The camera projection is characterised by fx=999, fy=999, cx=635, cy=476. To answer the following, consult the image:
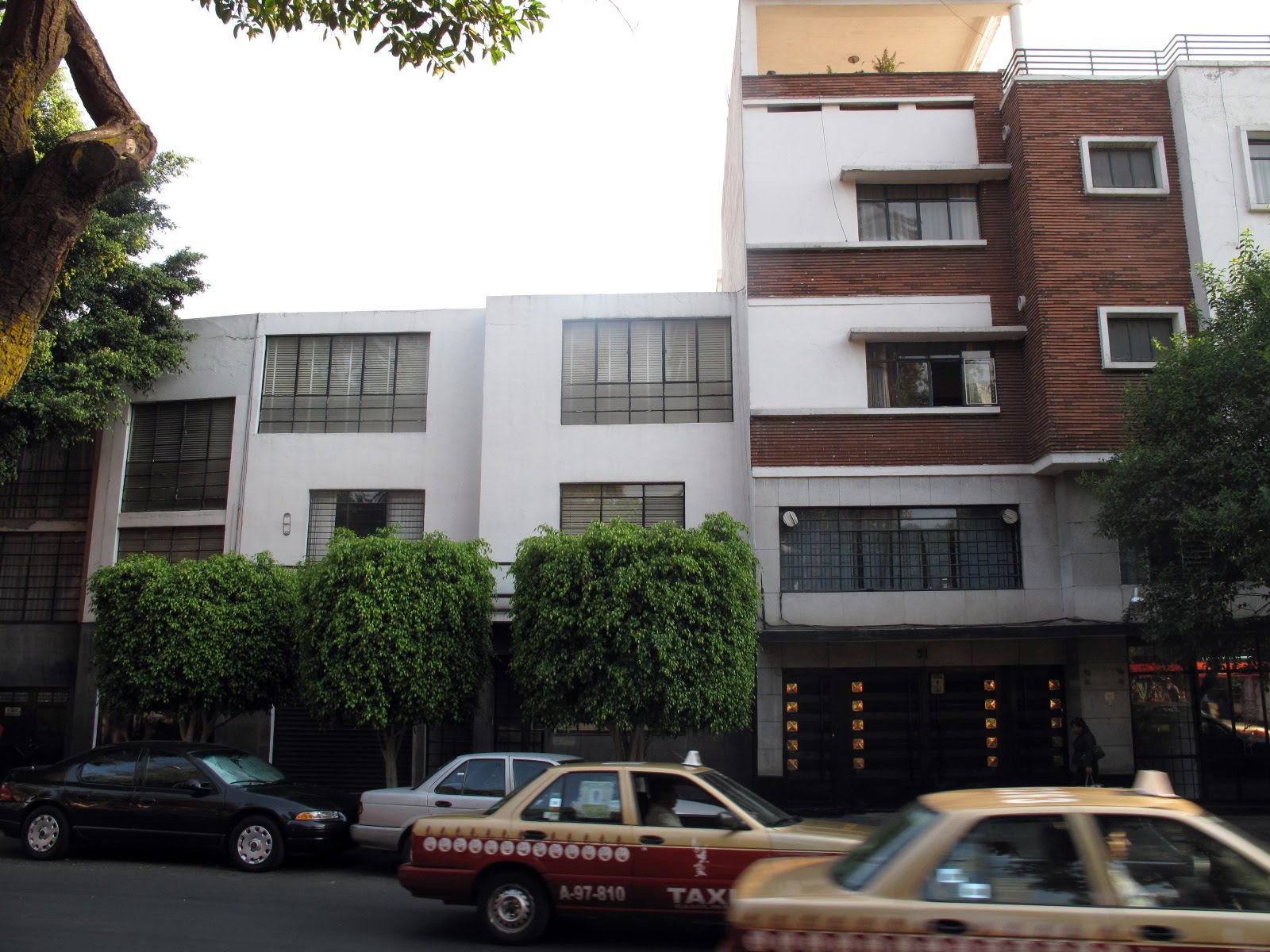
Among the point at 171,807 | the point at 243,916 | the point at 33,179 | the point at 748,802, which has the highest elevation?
the point at 33,179

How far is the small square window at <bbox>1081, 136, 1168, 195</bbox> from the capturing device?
16.8 metres

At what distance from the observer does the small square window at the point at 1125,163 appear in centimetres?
1677

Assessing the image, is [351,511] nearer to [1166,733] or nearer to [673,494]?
[673,494]

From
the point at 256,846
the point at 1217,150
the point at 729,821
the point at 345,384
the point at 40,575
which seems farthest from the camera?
the point at 40,575

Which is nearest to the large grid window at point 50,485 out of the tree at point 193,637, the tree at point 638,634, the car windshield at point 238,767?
the tree at point 193,637

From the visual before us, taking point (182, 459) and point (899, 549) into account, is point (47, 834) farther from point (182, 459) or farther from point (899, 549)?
point (899, 549)

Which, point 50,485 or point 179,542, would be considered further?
point 50,485

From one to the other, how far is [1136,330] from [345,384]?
45.6 feet

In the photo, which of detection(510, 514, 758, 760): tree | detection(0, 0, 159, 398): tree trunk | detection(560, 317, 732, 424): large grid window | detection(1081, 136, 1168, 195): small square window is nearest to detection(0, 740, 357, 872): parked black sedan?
detection(510, 514, 758, 760): tree

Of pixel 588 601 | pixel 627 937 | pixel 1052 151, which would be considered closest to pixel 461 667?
pixel 588 601

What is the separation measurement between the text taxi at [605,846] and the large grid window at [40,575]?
13.8 meters

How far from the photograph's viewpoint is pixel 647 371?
1819cm

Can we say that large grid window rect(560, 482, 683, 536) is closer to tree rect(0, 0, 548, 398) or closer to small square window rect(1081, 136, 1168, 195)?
small square window rect(1081, 136, 1168, 195)

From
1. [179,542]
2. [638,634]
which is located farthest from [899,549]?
[179,542]
